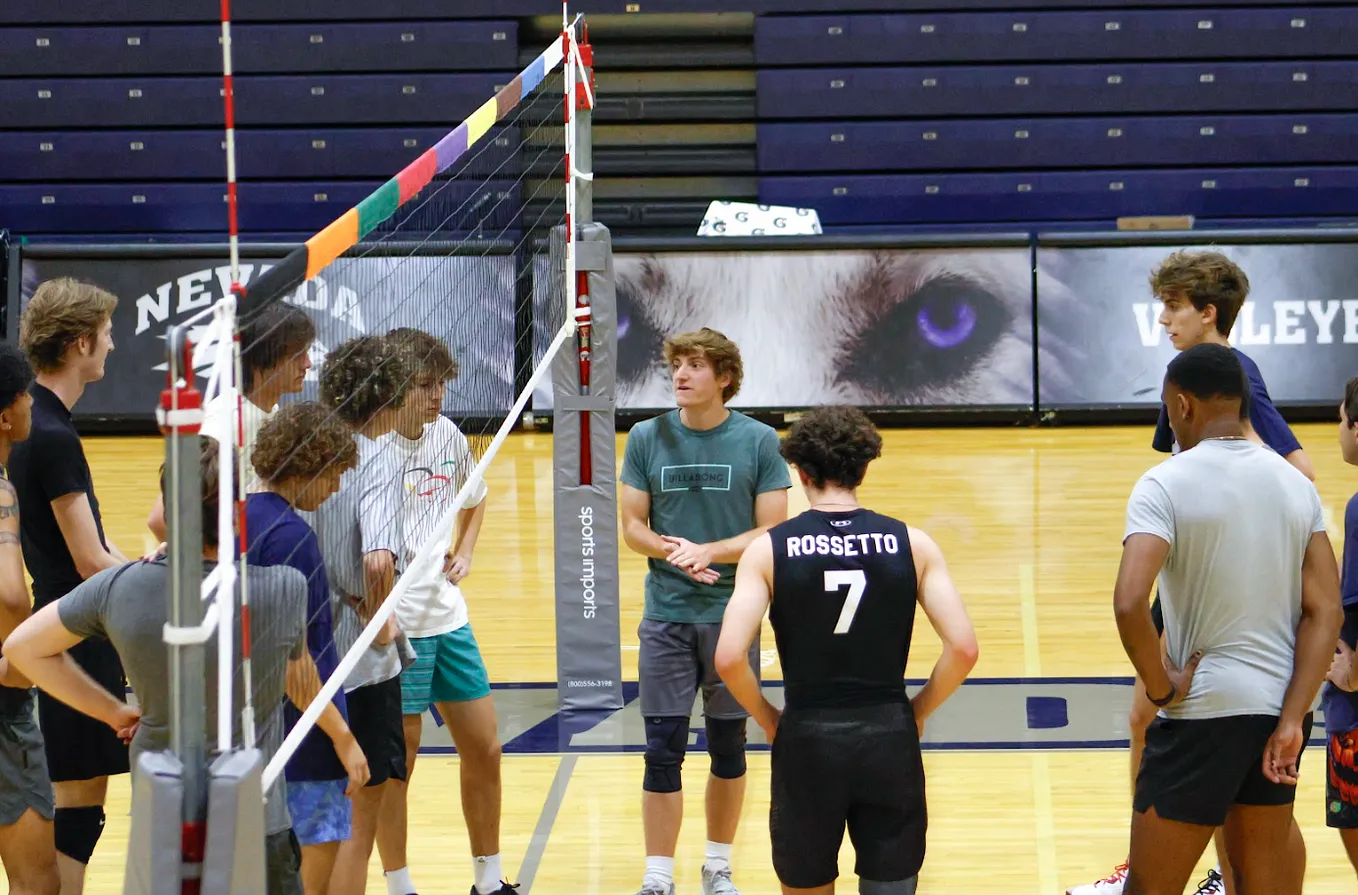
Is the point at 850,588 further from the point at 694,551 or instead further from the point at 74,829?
the point at 74,829

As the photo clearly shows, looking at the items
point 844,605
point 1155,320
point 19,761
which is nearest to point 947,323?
point 1155,320

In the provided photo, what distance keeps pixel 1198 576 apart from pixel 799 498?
4.16 m

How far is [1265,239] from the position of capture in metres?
12.9

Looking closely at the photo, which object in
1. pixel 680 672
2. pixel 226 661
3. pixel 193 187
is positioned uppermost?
pixel 193 187

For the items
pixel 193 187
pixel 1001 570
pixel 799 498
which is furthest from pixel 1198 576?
pixel 193 187

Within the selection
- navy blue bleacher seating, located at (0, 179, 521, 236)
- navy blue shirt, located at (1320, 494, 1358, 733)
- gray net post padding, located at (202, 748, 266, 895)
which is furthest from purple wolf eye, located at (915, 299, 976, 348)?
gray net post padding, located at (202, 748, 266, 895)

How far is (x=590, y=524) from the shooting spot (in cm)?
666

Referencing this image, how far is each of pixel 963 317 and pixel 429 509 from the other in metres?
8.95

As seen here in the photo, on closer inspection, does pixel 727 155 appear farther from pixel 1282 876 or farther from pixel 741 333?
pixel 1282 876

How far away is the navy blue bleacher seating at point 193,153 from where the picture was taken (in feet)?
51.0

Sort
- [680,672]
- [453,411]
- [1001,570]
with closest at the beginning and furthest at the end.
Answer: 1. [680,672]
2. [453,411]
3. [1001,570]

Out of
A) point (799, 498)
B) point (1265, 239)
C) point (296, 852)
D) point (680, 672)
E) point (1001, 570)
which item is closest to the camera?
point (296, 852)

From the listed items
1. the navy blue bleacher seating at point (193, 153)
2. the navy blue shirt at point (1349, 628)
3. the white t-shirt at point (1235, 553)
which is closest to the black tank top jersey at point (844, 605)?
the white t-shirt at point (1235, 553)

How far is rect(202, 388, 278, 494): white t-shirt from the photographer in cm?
271
